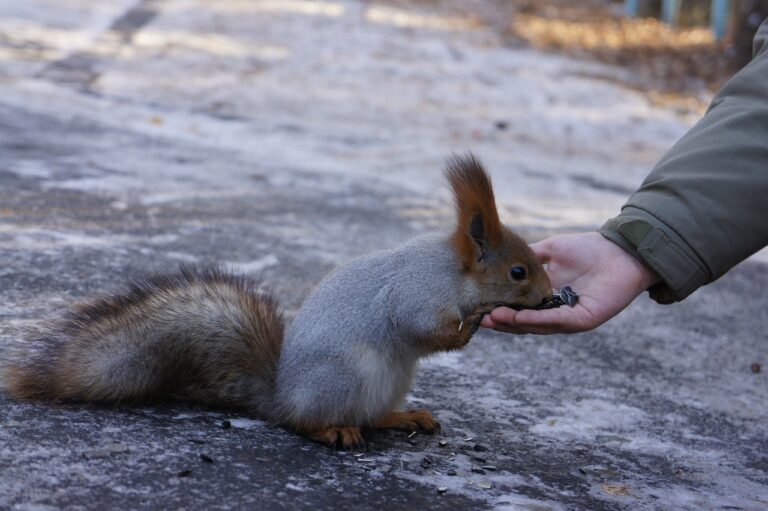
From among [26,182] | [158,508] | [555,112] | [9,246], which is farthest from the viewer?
[555,112]

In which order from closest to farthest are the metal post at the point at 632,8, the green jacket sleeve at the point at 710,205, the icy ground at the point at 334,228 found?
the icy ground at the point at 334,228 < the green jacket sleeve at the point at 710,205 < the metal post at the point at 632,8

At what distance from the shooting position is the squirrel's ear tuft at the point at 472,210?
6.15 feet

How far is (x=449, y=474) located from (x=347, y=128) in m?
3.85

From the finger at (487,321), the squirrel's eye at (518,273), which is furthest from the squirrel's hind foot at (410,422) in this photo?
the squirrel's eye at (518,273)

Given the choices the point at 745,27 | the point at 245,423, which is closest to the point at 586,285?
the point at 245,423

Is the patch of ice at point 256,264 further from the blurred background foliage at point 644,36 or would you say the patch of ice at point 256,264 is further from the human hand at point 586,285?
the blurred background foliage at point 644,36

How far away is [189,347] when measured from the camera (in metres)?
1.86

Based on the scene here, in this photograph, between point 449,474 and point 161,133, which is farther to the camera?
point 161,133

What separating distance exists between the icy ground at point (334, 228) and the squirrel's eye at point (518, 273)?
353 millimetres

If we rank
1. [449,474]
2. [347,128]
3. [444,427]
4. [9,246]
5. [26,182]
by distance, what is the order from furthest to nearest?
1. [347,128]
2. [26,182]
3. [9,246]
4. [444,427]
5. [449,474]

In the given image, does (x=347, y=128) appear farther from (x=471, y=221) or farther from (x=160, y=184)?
(x=471, y=221)

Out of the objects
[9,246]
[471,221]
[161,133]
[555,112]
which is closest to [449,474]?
[471,221]

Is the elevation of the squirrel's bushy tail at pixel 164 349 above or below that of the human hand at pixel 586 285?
below

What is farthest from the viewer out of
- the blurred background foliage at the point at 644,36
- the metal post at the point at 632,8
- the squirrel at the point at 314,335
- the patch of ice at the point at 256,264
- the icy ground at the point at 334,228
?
the metal post at the point at 632,8
